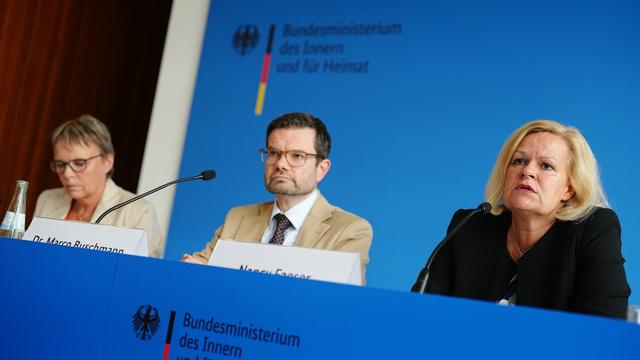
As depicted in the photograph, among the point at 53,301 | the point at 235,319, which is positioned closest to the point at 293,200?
the point at 53,301

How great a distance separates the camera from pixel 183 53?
4.95 metres

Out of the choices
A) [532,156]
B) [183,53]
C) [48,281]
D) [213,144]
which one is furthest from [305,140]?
[183,53]

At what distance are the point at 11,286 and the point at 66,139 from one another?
5.58 ft

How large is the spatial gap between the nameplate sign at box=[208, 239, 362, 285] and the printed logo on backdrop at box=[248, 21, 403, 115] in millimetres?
2402

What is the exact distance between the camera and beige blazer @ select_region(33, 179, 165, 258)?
11.1ft

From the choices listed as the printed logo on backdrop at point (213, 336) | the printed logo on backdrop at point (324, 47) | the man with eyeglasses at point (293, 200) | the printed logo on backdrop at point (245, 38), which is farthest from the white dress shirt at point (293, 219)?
the printed logo on backdrop at point (245, 38)

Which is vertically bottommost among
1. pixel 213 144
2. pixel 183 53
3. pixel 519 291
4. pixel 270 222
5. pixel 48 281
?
pixel 48 281

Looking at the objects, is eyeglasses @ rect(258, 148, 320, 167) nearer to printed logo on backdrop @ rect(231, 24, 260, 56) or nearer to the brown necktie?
the brown necktie

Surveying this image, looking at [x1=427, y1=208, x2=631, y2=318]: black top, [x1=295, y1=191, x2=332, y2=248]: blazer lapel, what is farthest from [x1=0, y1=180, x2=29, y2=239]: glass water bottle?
[x1=427, y1=208, x2=631, y2=318]: black top

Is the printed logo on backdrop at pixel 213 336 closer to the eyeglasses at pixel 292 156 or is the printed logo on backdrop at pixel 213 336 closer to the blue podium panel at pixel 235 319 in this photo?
the blue podium panel at pixel 235 319

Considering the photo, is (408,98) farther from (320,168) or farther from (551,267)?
(551,267)

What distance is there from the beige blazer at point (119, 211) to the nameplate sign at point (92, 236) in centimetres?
81

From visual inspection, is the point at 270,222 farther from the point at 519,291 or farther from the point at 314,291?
the point at 314,291

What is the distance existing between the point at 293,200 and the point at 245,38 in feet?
6.65
